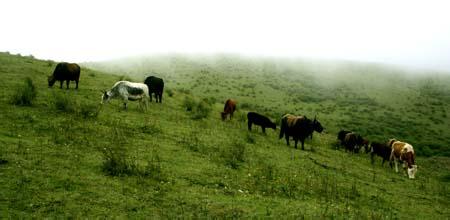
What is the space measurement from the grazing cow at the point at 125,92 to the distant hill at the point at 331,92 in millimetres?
16136

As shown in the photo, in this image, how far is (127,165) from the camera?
11375mm

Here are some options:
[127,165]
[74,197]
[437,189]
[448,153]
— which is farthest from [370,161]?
[74,197]

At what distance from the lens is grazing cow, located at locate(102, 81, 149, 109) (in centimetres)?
2179

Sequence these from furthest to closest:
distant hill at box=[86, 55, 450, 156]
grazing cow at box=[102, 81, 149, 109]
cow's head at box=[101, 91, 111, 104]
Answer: distant hill at box=[86, 55, 450, 156] < grazing cow at box=[102, 81, 149, 109] < cow's head at box=[101, 91, 111, 104]

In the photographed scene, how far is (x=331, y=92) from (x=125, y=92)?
1963 inches

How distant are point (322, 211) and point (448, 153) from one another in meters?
28.0

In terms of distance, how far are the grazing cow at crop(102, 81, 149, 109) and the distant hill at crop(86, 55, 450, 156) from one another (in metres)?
16.1

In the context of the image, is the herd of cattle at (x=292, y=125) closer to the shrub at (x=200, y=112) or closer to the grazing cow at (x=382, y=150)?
the grazing cow at (x=382, y=150)

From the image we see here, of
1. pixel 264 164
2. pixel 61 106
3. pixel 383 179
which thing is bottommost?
pixel 383 179

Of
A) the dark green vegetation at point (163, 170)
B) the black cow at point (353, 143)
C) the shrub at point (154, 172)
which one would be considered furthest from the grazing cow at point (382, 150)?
the shrub at point (154, 172)

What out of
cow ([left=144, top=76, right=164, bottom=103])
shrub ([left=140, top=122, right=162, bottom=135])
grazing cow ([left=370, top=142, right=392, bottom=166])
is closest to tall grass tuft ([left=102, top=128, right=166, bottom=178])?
shrub ([left=140, top=122, right=162, bottom=135])

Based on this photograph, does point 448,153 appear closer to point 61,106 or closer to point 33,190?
point 61,106

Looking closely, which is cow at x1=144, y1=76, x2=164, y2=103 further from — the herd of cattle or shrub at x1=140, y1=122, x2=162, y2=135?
shrub at x1=140, y1=122, x2=162, y2=135

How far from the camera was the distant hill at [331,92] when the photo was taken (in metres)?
43.8
